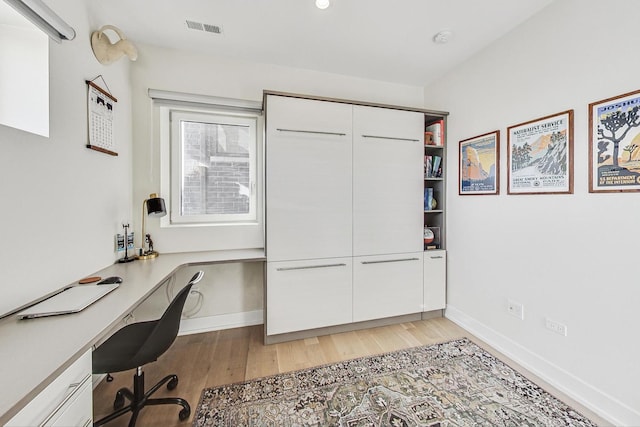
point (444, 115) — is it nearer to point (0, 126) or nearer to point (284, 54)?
point (284, 54)

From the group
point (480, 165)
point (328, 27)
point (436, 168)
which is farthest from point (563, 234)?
point (328, 27)

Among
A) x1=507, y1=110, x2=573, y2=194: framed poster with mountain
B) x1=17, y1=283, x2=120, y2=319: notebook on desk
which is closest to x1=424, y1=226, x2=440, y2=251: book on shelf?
x1=507, y1=110, x2=573, y2=194: framed poster with mountain

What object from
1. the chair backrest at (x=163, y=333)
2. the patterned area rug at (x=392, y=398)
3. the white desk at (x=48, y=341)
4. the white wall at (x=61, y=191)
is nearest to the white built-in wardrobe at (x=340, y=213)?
the patterned area rug at (x=392, y=398)

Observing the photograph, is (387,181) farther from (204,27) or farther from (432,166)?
(204,27)

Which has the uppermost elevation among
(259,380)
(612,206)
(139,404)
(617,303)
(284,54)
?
(284,54)

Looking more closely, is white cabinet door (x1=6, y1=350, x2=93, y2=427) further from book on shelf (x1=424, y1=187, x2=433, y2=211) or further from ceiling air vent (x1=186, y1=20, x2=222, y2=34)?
book on shelf (x1=424, y1=187, x2=433, y2=211)

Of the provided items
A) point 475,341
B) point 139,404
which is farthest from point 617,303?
point 139,404

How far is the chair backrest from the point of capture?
125cm

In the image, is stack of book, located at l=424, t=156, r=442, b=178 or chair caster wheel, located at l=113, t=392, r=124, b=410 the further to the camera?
stack of book, located at l=424, t=156, r=442, b=178

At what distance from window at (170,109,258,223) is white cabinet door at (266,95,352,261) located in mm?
525

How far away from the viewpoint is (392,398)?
1.57 metres

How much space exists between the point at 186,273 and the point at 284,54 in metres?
2.26

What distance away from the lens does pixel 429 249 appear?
8.46 ft

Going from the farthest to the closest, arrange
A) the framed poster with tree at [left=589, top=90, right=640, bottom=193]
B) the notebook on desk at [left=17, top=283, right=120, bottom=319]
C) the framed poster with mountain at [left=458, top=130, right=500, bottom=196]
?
the framed poster with mountain at [left=458, top=130, right=500, bottom=196], the framed poster with tree at [left=589, top=90, right=640, bottom=193], the notebook on desk at [left=17, top=283, right=120, bottom=319]
